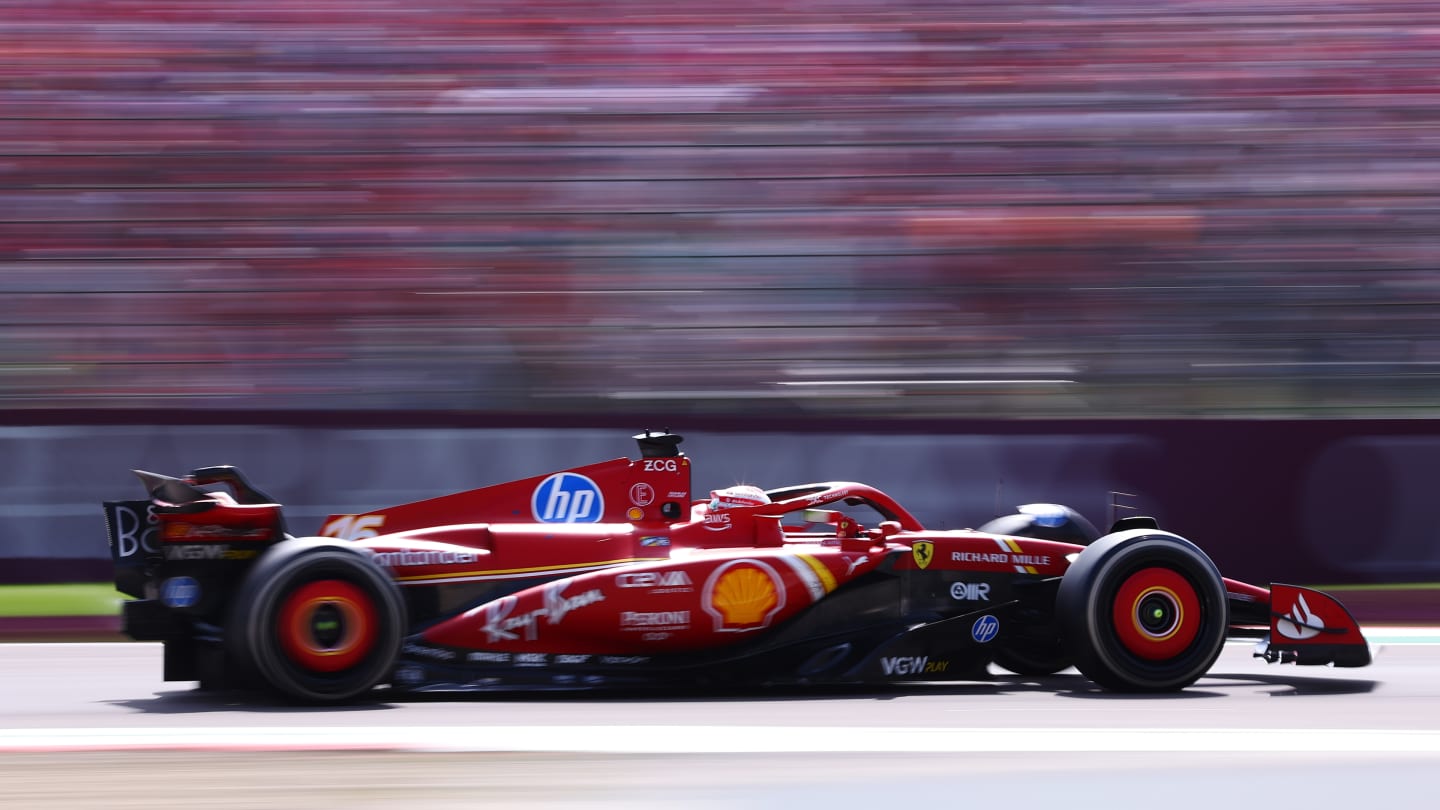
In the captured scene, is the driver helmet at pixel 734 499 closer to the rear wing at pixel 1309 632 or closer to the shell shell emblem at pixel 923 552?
the shell shell emblem at pixel 923 552

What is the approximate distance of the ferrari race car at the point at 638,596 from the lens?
18.0ft

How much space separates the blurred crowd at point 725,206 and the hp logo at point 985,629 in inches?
197

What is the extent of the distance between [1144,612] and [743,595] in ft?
5.11

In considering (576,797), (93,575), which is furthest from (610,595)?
(93,575)

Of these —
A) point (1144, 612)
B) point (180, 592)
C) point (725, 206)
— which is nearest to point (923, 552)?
point (1144, 612)

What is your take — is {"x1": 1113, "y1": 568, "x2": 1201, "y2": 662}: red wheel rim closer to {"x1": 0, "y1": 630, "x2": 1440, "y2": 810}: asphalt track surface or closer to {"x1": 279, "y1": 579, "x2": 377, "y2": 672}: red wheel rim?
{"x1": 0, "y1": 630, "x2": 1440, "y2": 810}: asphalt track surface

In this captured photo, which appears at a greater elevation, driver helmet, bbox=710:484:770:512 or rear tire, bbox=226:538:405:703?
driver helmet, bbox=710:484:770:512

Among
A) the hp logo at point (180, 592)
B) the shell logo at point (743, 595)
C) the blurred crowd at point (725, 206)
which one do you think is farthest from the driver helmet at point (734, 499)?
the blurred crowd at point (725, 206)

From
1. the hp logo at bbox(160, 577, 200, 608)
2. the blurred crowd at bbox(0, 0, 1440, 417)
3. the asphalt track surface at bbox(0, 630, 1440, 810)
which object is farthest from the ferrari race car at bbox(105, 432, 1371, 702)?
the blurred crowd at bbox(0, 0, 1440, 417)

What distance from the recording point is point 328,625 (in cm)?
546

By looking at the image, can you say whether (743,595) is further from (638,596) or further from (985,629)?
(985,629)

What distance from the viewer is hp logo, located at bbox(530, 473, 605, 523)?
611 cm

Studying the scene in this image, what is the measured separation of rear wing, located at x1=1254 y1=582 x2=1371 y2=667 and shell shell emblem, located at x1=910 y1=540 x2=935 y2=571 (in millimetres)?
1353

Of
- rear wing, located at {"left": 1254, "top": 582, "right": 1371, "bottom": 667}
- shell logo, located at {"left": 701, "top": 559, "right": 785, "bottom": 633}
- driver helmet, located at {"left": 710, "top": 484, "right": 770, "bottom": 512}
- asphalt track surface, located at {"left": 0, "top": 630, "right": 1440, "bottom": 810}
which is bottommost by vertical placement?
asphalt track surface, located at {"left": 0, "top": 630, "right": 1440, "bottom": 810}
